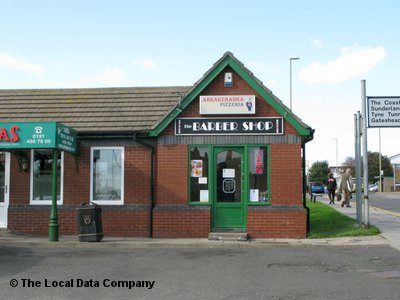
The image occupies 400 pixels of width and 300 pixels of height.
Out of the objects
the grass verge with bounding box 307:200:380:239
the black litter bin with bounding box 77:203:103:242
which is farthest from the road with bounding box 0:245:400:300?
the grass verge with bounding box 307:200:380:239

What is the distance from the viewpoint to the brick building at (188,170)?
13453 mm

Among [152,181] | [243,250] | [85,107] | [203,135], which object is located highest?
[85,107]

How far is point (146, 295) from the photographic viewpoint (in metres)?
7.13

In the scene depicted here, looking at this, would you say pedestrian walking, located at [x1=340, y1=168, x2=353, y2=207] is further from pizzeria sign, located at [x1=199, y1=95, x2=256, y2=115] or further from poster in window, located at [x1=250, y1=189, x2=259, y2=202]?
pizzeria sign, located at [x1=199, y1=95, x2=256, y2=115]

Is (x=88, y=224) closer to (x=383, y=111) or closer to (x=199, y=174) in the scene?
(x=199, y=174)

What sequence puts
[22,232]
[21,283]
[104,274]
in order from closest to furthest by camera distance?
[21,283] < [104,274] < [22,232]

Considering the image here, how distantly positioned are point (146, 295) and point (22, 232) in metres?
8.39

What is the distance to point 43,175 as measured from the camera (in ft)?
47.3

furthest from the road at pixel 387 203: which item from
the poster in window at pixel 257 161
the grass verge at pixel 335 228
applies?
the poster in window at pixel 257 161

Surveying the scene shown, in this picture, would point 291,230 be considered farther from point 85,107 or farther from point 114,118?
point 85,107

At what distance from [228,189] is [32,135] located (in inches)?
218

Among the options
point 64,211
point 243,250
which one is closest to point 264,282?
point 243,250

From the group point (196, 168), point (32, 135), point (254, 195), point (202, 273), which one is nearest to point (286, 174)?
point (254, 195)

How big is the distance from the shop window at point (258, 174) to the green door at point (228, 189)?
27 cm
